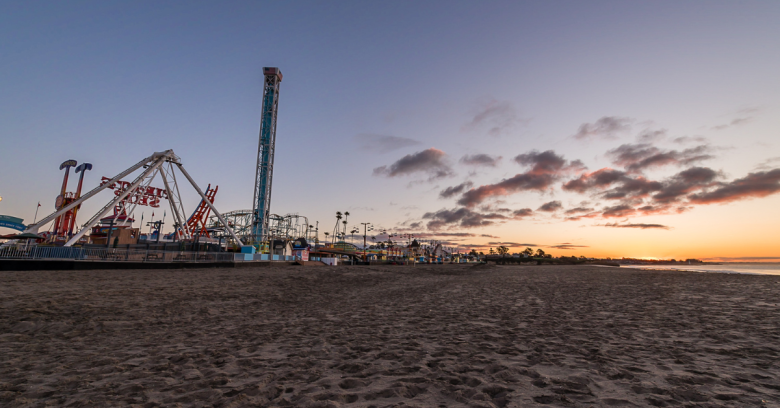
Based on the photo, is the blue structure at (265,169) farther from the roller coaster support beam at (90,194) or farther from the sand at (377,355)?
the sand at (377,355)

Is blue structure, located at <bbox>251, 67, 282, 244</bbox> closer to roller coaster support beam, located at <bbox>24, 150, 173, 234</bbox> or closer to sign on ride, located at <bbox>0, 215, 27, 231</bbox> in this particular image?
roller coaster support beam, located at <bbox>24, 150, 173, 234</bbox>

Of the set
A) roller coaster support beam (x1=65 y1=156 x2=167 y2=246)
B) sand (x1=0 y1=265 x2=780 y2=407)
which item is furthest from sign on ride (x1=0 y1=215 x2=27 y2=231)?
sand (x1=0 y1=265 x2=780 y2=407)

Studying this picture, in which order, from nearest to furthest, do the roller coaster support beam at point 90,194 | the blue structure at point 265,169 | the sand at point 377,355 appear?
the sand at point 377,355, the roller coaster support beam at point 90,194, the blue structure at point 265,169

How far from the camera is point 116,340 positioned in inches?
297

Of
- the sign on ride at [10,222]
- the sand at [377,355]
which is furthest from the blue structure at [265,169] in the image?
the sand at [377,355]

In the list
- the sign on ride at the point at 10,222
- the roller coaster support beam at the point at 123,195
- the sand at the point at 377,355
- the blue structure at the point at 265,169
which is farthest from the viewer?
the blue structure at the point at 265,169

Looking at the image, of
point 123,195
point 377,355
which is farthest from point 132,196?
point 377,355

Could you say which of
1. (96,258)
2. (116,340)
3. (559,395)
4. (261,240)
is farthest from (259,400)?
(261,240)

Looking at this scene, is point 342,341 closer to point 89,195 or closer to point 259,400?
point 259,400

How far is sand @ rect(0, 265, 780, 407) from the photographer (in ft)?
14.4

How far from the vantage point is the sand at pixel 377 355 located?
4402mm

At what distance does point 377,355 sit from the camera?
6.41 m

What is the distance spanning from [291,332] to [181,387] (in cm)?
398

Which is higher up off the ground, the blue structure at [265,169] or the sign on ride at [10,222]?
the blue structure at [265,169]
